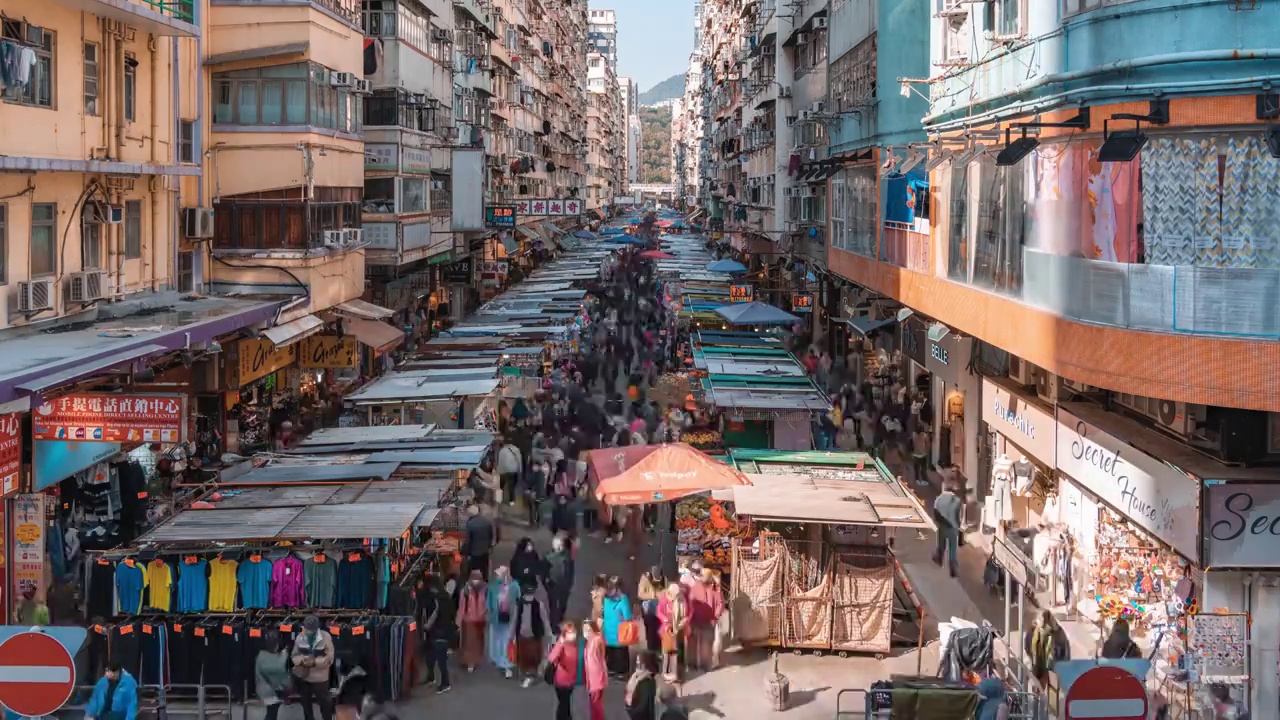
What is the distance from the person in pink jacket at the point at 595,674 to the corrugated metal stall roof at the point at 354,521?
230 centimetres

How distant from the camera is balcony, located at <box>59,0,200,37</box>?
17.8 metres

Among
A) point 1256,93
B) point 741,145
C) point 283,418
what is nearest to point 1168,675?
point 1256,93

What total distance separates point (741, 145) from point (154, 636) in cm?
5592

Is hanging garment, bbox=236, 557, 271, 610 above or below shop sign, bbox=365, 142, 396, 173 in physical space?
below

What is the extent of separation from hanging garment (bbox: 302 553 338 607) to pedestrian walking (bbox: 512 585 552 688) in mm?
2046

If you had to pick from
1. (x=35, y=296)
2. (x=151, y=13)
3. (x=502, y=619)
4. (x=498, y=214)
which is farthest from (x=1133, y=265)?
(x=498, y=214)

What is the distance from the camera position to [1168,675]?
12.5 m

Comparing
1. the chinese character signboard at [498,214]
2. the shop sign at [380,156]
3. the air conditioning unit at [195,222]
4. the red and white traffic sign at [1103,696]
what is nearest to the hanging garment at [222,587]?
the red and white traffic sign at [1103,696]

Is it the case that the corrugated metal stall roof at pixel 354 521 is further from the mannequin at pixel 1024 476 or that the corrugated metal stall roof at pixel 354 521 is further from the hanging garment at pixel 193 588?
the mannequin at pixel 1024 476

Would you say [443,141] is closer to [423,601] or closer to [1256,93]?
[423,601]

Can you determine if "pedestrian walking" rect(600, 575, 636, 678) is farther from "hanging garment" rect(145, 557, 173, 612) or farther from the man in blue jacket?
the man in blue jacket

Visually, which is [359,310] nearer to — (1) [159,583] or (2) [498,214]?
(1) [159,583]

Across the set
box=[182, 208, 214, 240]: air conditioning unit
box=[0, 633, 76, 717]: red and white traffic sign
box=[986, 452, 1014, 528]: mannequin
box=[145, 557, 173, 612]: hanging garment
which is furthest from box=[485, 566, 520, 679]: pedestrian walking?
box=[182, 208, 214, 240]: air conditioning unit

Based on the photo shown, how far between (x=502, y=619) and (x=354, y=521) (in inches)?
78.3
